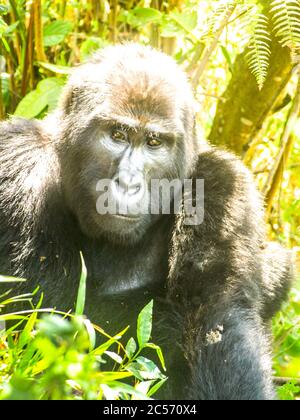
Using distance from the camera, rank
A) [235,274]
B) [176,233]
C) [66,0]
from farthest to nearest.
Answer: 1. [66,0]
2. [176,233]
3. [235,274]

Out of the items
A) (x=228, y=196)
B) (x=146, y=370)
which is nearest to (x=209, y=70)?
(x=228, y=196)

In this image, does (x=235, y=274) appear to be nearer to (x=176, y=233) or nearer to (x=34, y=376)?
(x=176, y=233)

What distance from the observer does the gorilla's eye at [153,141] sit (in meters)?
3.95

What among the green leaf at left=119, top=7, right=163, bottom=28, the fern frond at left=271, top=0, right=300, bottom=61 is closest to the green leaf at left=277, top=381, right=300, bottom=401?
the fern frond at left=271, top=0, right=300, bottom=61

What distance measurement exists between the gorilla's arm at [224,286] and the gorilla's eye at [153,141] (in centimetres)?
40

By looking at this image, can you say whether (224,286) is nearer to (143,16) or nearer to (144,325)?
(144,325)

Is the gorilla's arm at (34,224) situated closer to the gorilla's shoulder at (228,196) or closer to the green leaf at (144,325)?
the gorilla's shoulder at (228,196)

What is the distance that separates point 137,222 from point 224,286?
57 centimetres

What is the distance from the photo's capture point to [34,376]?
281cm

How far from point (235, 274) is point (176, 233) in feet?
1.46

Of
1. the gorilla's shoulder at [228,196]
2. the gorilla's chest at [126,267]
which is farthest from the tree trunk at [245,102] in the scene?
the gorilla's chest at [126,267]

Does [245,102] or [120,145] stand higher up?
[120,145]

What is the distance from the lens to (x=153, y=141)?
3961 mm
